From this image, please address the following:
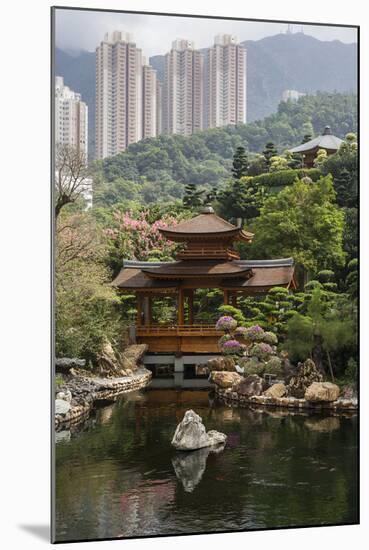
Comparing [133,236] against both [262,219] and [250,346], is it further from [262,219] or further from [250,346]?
[250,346]

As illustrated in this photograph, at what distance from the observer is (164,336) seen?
802cm

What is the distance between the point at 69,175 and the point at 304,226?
1.86 meters

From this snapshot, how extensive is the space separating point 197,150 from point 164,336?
1.42m

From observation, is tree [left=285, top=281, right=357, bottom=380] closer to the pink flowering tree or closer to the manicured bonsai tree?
the manicured bonsai tree

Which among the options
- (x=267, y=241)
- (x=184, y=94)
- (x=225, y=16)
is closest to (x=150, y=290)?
(x=267, y=241)

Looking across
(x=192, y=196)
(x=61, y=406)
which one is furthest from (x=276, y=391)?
(x=61, y=406)

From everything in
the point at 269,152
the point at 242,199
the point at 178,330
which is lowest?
the point at 178,330

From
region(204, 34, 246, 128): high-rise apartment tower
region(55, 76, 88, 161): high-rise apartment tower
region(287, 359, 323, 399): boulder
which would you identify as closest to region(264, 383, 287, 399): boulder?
region(287, 359, 323, 399): boulder

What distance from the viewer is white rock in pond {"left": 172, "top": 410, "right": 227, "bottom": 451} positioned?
7.58 metres

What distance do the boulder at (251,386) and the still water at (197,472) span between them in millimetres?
153

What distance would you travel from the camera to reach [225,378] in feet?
25.7

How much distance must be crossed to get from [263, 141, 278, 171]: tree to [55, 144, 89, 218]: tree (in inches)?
53.4

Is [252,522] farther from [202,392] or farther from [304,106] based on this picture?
[304,106]

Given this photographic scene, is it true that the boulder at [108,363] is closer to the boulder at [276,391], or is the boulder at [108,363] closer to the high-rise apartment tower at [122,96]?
the boulder at [276,391]
